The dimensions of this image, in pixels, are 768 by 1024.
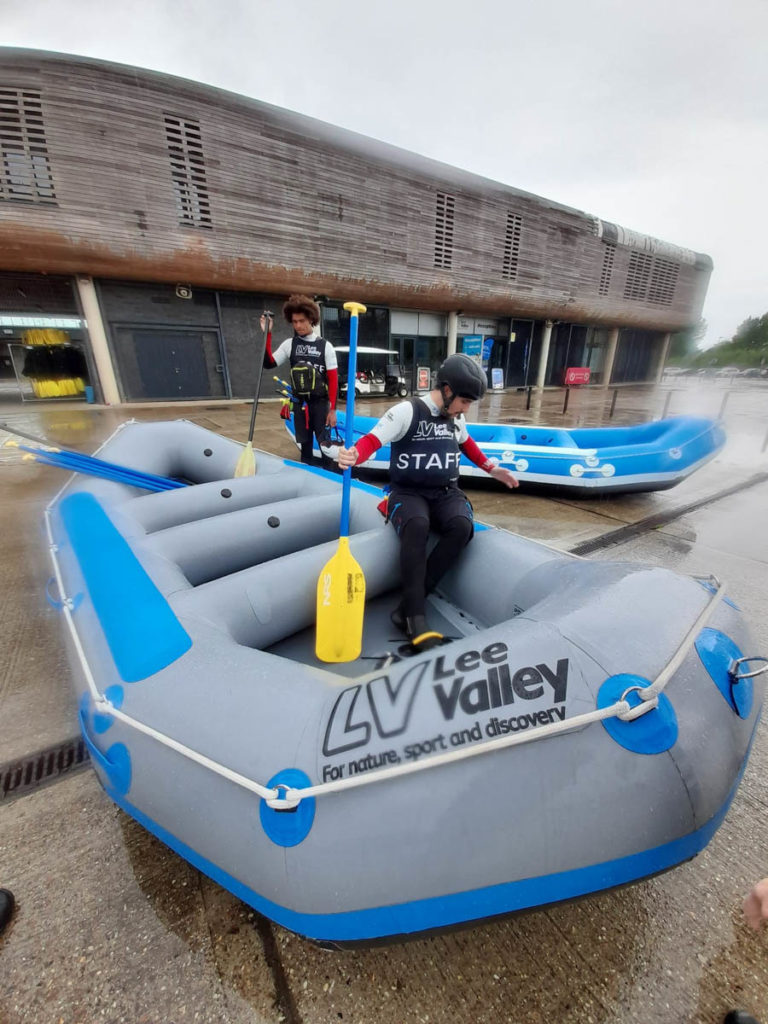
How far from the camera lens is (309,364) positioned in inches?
163

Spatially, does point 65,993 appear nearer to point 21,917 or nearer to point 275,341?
point 21,917

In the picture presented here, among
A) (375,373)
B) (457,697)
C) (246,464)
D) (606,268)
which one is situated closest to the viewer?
(457,697)

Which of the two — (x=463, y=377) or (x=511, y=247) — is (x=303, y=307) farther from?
(x=511, y=247)

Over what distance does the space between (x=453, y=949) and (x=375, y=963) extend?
0.74ft

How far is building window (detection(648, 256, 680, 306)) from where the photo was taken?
2291cm

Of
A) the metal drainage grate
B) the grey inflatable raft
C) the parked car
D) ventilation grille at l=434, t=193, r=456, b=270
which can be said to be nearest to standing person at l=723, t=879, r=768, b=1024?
the grey inflatable raft

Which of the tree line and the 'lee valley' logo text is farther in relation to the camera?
the tree line

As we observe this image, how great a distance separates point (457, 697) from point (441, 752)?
0.14m

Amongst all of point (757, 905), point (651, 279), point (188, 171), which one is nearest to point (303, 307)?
point (757, 905)

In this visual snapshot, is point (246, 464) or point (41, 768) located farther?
point (246, 464)

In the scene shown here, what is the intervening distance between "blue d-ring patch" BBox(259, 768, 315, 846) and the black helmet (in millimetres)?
1825

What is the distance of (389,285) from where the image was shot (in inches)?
574

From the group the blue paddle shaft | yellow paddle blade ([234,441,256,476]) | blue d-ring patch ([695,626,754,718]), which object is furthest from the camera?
yellow paddle blade ([234,441,256,476])

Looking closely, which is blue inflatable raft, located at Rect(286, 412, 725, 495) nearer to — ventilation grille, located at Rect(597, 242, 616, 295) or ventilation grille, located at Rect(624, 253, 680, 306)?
ventilation grille, located at Rect(597, 242, 616, 295)
